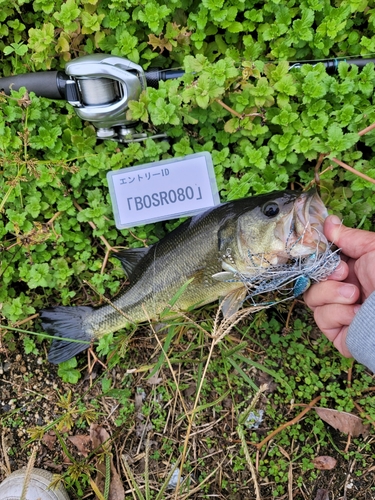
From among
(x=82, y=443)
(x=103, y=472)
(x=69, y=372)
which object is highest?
(x=69, y=372)

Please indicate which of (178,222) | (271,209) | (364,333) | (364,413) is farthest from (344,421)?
(178,222)

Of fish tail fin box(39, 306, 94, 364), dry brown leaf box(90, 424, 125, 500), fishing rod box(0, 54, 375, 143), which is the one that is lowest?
dry brown leaf box(90, 424, 125, 500)

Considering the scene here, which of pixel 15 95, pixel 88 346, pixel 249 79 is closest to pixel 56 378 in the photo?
pixel 88 346

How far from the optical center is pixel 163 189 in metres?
2.51

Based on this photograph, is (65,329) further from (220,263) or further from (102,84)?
(102,84)

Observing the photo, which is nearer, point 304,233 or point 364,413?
point 304,233

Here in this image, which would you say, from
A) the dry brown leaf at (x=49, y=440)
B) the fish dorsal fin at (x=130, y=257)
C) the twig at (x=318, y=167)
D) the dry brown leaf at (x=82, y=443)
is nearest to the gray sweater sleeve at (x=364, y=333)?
the twig at (x=318, y=167)

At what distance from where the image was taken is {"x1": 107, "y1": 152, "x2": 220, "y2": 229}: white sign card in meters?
2.49

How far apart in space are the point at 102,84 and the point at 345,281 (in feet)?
5.24

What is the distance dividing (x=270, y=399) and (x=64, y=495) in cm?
133

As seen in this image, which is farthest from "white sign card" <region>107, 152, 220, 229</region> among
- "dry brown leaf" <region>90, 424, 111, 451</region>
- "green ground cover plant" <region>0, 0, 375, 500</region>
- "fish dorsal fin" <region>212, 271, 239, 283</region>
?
"dry brown leaf" <region>90, 424, 111, 451</region>

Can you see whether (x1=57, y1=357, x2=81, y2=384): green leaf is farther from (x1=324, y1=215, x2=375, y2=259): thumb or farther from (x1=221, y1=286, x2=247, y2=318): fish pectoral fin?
(x1=324, y1=215, x2=375, y2=259): thumb

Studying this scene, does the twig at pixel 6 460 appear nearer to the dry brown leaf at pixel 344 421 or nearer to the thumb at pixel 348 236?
the dry brown leaf at pixel 344 421

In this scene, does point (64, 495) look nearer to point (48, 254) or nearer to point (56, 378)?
point (56, 378)
